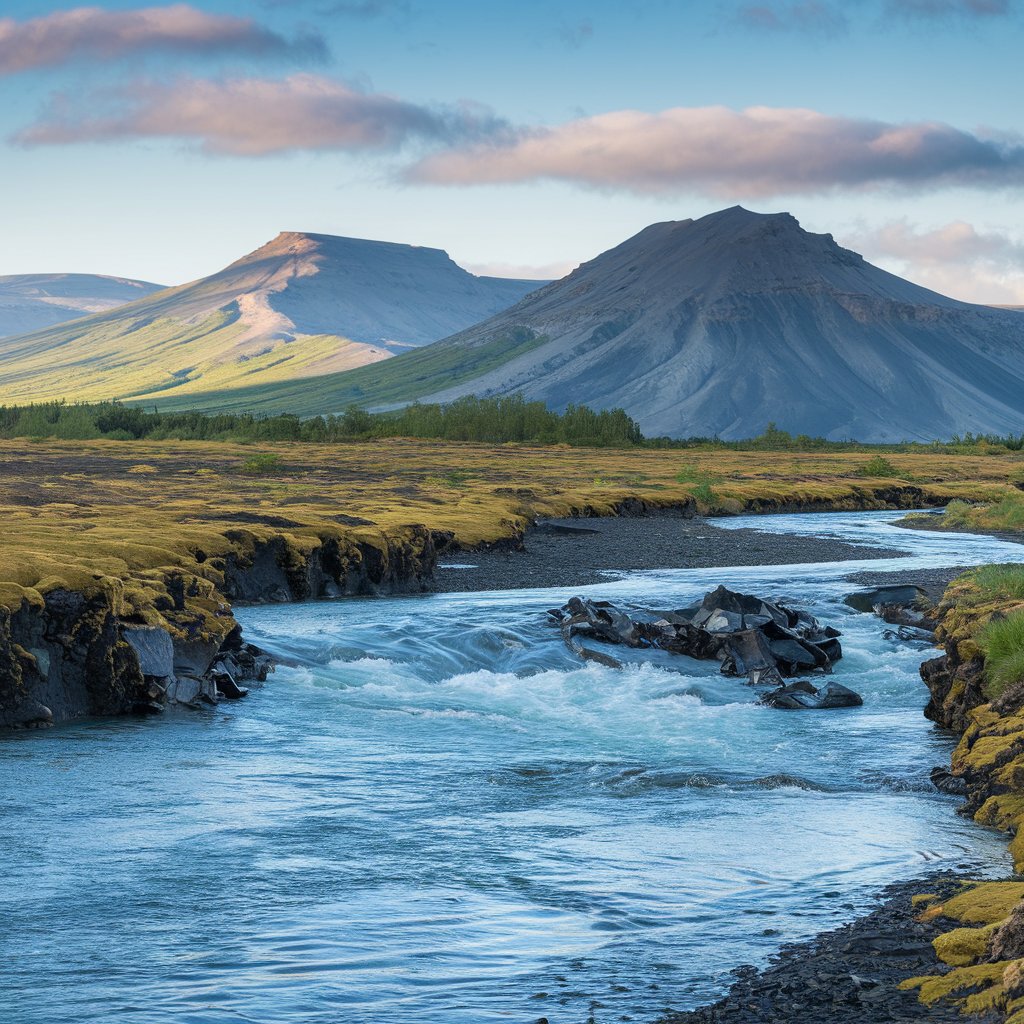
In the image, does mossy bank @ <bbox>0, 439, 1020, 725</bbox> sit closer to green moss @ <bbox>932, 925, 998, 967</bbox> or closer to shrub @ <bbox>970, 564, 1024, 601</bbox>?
green moss @ <bbox>932, 925, 998, 967</bbox>

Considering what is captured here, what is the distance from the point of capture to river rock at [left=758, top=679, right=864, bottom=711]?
26.0 meters

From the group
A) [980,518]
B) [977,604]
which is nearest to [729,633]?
[977,604]

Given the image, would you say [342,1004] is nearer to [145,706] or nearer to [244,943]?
[244,943]

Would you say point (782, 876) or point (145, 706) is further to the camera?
point (145, 706)

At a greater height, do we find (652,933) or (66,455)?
(66,455)

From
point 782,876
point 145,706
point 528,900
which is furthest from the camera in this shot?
point 145,706

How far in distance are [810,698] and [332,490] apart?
4581 cm

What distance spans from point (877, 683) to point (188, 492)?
4208 centimetres

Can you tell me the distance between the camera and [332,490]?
69.1 metres

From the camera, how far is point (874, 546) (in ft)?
199

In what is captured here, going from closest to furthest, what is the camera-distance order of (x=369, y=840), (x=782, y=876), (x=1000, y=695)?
1. (x=782, y=876)
2. (x=369, y=840)
3. (x=1000, y=695)

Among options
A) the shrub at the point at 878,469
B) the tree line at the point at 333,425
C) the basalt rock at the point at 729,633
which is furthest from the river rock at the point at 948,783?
the tree line at the point at 333,425

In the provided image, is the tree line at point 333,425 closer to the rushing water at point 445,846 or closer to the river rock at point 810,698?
the rushing water at point 445,846

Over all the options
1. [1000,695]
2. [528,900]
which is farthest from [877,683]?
[528,900]
